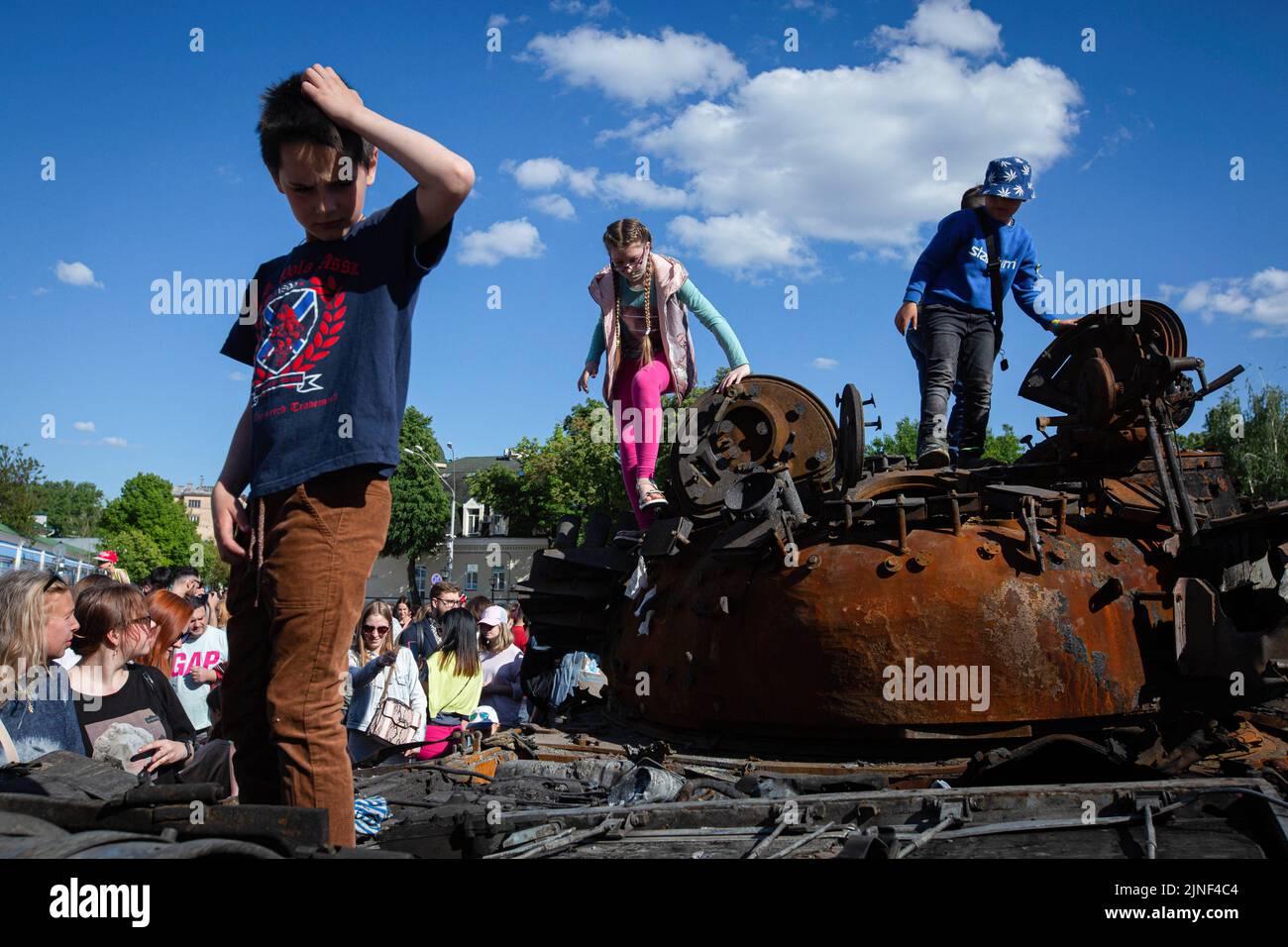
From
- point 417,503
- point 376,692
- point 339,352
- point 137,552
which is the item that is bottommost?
point 376,692

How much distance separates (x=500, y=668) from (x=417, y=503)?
168ft

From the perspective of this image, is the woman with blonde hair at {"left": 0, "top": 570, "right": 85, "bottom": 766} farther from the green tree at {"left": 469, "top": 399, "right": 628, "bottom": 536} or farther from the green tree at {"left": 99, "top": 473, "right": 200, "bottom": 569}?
the green tree at {"left": 99, "top": 473, "right": 200, "bottom": 569}

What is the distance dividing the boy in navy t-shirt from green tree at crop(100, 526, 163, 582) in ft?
190

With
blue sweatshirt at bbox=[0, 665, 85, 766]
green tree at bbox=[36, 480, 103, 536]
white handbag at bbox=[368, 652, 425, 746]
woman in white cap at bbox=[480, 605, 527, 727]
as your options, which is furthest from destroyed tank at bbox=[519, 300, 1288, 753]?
green tree at bbox=[36, 480, 103, 536]

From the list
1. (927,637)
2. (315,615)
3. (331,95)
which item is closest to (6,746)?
(315,615)

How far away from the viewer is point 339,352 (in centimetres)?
295

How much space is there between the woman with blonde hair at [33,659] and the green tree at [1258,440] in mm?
39292

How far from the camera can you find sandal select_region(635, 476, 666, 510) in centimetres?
709

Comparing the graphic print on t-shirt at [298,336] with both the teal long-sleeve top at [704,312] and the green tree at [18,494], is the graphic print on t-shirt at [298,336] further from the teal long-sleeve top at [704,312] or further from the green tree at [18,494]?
the green tree at [18,494]

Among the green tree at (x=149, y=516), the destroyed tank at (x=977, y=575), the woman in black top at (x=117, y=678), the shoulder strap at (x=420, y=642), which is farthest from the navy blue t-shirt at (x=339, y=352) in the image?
the green tree at (x=149, y=516)

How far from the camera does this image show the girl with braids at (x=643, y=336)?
6.50m

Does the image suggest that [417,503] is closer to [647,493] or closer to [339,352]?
[647,493]
